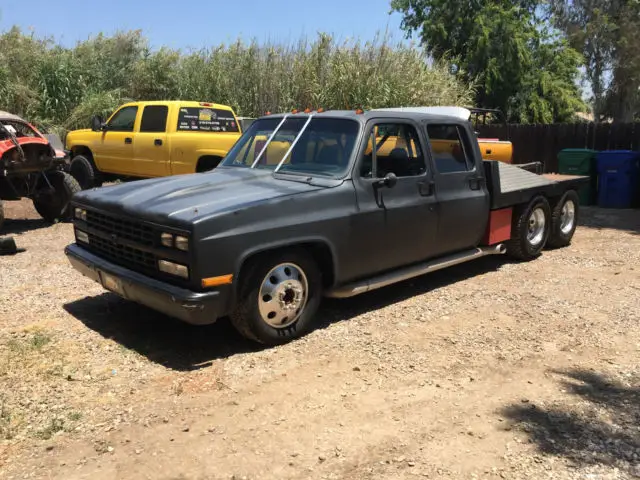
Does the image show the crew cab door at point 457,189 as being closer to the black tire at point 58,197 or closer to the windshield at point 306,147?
the windshield at point 306,147

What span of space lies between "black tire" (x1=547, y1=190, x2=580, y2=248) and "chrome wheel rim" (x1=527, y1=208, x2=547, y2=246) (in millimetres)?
316

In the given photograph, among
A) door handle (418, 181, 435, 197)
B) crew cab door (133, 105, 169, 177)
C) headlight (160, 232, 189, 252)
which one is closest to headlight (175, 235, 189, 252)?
headlight (160, 232, 189, 252)

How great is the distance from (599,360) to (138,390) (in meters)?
3.33

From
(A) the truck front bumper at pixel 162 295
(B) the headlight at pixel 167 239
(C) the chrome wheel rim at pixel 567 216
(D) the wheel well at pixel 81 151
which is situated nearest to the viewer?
(A) the truck front bumper at pixel 162 295

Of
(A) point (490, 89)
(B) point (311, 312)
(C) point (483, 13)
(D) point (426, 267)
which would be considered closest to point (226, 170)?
(B) point (311, 312)

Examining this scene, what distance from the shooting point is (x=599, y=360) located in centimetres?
442

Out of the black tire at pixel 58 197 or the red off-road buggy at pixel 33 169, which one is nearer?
the red off-road buggy at pixel 33 169

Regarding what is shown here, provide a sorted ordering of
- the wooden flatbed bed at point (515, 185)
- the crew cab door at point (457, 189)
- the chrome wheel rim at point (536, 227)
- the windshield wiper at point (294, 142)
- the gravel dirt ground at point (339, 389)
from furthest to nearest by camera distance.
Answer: the chrome wheel rim at point (536, 227), the wooden flatbed bed at point (515, 185), the crew cab door at point (457, 189), the windshield wiper at point (294, 142), the gravel dirt ground at point (339, 389)

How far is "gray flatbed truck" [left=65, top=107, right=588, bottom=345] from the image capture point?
4027mm

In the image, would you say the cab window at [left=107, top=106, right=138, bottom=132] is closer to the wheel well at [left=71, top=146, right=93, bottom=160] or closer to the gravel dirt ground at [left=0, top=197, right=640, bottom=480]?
the wheel well at [left=71, top=146, right=93, bottom=160]

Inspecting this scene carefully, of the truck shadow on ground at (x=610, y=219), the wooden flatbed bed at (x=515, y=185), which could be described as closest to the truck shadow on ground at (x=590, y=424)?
the wooden flatbed bed at (x=515, y=185)

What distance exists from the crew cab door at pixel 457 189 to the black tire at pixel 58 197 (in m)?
6.08

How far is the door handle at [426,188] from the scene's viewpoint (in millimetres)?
5449

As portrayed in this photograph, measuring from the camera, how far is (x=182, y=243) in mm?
3941
